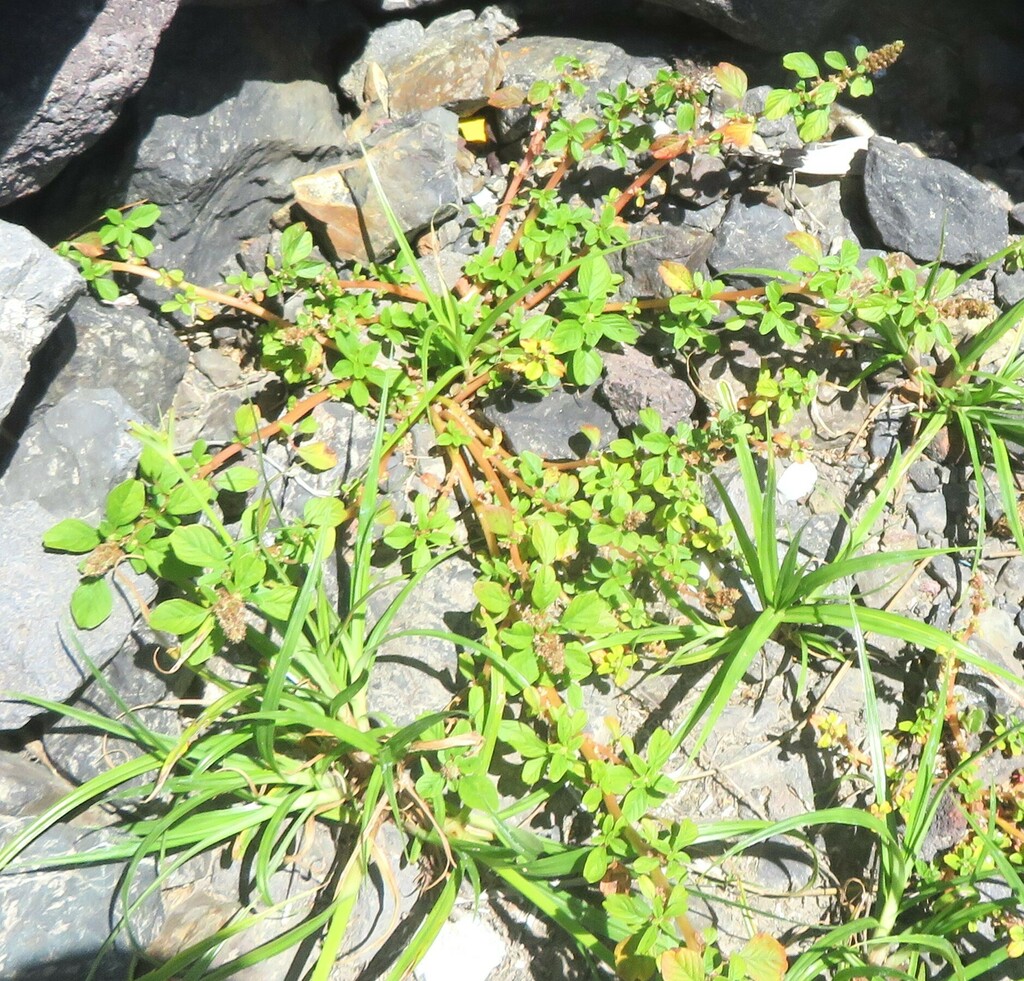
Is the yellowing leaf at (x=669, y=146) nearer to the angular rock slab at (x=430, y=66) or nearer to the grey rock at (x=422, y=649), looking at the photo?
the angular rock slab at (x=430, y=66)

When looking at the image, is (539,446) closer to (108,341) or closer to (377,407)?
(377,407)

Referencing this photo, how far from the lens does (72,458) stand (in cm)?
221

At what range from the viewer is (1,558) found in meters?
2.07

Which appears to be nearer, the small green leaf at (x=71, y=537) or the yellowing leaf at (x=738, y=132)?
the small green leaf at (x=71, y=537)

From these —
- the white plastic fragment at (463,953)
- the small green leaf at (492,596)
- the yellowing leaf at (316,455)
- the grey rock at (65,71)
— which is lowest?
the white plastic fragment at (463,953)

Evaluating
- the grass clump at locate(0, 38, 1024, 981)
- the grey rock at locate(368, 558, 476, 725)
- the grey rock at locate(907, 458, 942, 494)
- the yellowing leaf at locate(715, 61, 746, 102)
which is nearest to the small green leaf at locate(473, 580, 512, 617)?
the grass clump at locate(0, 38, 1024, 981)

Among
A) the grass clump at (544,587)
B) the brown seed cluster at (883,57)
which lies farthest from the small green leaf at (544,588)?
the brown seed cluster at (883,57)

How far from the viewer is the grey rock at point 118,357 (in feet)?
7.72

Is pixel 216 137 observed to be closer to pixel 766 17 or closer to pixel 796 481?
pixel 766 17

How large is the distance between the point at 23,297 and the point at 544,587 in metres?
1.41

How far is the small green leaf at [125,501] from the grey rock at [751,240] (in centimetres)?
181

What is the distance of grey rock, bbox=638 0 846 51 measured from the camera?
2.72m

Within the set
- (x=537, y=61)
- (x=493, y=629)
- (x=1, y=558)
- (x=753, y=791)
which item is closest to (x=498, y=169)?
(x=537, y=61)

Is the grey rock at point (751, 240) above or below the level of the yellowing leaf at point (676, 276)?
below
